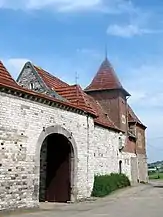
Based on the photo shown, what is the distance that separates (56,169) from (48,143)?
1.63 metres

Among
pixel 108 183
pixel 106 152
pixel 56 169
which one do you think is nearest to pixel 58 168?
pixel 56 169

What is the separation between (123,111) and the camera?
1410 inches

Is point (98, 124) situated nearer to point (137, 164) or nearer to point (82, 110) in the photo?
point (82, 110)

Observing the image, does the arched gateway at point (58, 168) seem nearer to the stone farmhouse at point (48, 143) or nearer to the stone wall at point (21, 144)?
the stone farmhouse at point (48, 143)

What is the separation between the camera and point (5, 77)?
55.2 feet

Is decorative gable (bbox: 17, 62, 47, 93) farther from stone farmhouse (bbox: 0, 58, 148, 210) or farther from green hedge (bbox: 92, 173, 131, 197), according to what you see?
green hedge (bbox: 92, 173, 131, 197)

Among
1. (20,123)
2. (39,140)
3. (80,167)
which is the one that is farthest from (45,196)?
(20,123)

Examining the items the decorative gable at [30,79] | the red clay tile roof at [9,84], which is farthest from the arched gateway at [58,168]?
the decorative gable at [30,79]

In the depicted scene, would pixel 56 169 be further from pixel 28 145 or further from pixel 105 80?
pixel 105 80

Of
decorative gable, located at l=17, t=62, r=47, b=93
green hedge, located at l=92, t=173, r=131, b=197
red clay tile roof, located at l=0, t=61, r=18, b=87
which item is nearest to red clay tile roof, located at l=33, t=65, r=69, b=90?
decorative gable, located at l=17, t=62, r=47, b=93

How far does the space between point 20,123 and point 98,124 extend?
10.5 m

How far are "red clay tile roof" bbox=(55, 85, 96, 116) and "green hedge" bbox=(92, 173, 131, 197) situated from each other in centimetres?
484

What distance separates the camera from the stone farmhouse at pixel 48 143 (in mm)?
15633

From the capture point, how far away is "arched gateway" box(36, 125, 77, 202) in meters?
20.1
